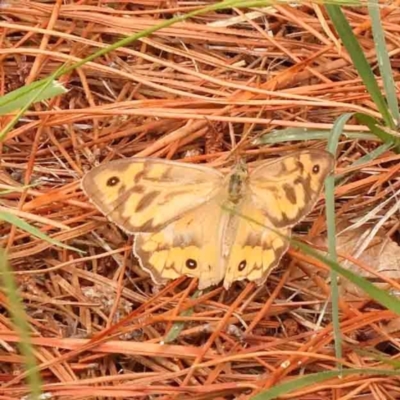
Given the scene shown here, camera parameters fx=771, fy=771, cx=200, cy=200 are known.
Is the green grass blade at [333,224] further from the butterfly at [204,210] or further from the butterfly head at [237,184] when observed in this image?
the butterfly head at [237,184]

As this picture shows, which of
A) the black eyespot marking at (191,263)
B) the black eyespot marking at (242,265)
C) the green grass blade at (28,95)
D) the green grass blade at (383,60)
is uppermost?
the green grass blade at (383,60)

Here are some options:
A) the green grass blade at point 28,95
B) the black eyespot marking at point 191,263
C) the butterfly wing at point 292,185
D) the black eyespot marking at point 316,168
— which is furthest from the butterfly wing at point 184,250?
the green grass blade at point 28,95

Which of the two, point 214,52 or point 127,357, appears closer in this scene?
point 127,357

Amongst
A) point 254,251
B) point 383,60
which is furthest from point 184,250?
point 383,60

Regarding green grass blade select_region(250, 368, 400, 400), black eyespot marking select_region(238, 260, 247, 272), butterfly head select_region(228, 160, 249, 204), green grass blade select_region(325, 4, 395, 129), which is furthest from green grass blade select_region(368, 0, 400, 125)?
green grass blade select_region(250, 368, 400, 400)

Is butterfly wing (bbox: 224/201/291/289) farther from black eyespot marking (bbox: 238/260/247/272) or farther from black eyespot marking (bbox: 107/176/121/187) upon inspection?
black eyespot marking (bbox: 107/176/121/187)

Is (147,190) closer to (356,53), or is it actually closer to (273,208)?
(273,208)

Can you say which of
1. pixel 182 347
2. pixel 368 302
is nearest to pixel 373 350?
pixel 368 302

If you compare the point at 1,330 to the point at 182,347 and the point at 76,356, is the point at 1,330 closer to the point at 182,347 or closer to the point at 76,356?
the point at 76,356
